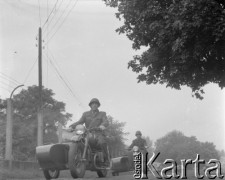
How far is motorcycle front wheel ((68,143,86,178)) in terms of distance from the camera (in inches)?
409

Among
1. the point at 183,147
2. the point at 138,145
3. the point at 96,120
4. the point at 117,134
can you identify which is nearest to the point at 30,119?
the point at 117,134

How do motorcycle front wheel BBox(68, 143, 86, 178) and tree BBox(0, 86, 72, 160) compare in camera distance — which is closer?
motorcycle front wheel BBox(68, 143, 86, 178)

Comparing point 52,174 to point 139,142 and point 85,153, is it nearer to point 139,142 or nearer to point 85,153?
point 85,153

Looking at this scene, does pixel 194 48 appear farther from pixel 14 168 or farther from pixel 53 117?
pixel 53 117

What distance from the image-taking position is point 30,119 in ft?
238

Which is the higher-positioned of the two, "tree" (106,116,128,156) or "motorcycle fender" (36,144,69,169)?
"tree" (106,116,128,156)

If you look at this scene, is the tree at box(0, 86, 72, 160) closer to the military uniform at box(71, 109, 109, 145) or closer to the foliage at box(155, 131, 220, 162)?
the military uniform at box(71, 109, 109, 145)

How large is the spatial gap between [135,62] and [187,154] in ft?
420

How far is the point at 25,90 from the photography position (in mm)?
72812

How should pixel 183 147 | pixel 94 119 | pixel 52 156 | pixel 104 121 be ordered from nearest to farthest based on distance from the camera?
pixel 52 156 → pixel 104 121 → pixel 94 119 → pixel 183 147

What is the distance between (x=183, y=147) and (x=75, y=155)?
140 metres

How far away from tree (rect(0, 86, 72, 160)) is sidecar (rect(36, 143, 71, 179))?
5444cm

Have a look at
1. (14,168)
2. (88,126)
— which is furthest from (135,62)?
(88,126)

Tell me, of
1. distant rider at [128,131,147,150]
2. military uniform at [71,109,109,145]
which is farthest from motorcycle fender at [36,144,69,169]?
distant rider at [128,131,147,150]
